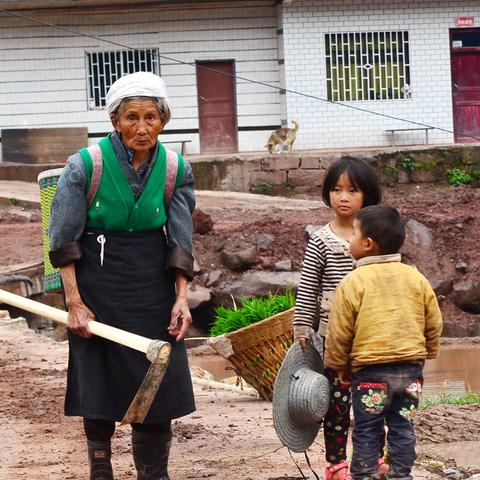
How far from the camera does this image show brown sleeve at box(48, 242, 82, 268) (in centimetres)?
519

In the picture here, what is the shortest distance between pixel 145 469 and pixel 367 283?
1.22 meters

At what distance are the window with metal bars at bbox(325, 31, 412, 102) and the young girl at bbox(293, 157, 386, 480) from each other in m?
21.6

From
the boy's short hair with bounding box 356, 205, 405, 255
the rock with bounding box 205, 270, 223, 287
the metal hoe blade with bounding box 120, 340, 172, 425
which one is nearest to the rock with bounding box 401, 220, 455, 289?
the rock with bounding box 205, 270, 223, 287

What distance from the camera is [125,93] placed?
16.9ft

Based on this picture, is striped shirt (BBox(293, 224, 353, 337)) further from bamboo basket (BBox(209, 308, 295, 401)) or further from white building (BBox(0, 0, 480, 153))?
white building (BBox(0, 0, 480, 153))

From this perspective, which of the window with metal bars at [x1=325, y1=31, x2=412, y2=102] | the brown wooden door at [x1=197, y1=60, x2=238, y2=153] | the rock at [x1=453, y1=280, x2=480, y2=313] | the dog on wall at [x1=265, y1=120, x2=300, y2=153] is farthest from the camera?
the brown wooden door at [x1=197, y1=60, x2=238, y2=153]

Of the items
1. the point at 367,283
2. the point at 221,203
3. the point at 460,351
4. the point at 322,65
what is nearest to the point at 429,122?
the point at 322,65

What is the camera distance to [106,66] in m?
27.0

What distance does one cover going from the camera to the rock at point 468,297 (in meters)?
18.0

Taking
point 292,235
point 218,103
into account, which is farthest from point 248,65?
point 292,235

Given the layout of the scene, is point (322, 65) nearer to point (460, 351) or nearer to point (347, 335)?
point (460, 351)

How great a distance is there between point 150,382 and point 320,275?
3.81ft

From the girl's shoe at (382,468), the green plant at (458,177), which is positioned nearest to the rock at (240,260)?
the green plant at (458,177)

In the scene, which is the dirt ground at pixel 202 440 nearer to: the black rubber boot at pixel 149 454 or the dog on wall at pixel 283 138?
the black rubber boot at pixel 149 454
